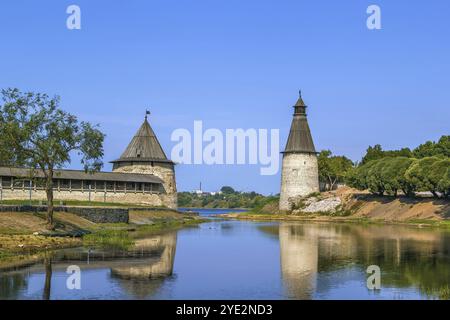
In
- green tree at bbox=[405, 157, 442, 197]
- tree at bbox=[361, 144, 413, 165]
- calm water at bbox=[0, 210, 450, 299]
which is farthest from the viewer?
tree at bbox=[361, 144, 413, 165]

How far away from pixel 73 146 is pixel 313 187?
6022cm

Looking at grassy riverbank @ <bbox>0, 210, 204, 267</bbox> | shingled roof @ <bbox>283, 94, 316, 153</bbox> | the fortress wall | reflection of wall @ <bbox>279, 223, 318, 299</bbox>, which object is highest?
shingled roof @ <bbox>283, 94, 316, 153</bbox>

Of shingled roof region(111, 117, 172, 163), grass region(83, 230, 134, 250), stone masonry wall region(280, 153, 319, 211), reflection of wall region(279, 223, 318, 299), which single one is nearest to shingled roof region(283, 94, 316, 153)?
stone masonry wall region(280, 153, 319, 211)

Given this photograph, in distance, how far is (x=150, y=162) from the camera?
3056 inches

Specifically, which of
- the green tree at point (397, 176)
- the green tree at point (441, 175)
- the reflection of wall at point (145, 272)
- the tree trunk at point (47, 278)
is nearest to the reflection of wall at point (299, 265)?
the reflection of wall at point (145, 272)

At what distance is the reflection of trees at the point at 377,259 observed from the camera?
23.2 m

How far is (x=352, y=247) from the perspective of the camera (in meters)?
38.2

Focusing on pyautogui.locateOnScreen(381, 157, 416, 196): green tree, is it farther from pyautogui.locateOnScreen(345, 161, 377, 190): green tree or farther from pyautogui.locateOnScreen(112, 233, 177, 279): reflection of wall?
pyautogui.locateOnScreen(112, 233, 177, 279): reflection of wall

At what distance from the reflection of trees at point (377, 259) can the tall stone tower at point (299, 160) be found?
160 ft

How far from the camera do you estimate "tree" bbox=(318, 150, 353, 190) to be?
11300cm

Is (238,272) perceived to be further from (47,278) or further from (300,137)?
(300,137)

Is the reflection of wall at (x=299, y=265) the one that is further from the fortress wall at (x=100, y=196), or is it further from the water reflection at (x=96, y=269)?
the fortress wall at (x=100, y=196)

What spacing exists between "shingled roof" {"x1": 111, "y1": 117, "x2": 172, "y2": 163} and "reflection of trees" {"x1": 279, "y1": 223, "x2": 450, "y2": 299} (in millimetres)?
34614

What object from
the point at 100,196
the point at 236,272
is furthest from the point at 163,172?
the point at 236,272
